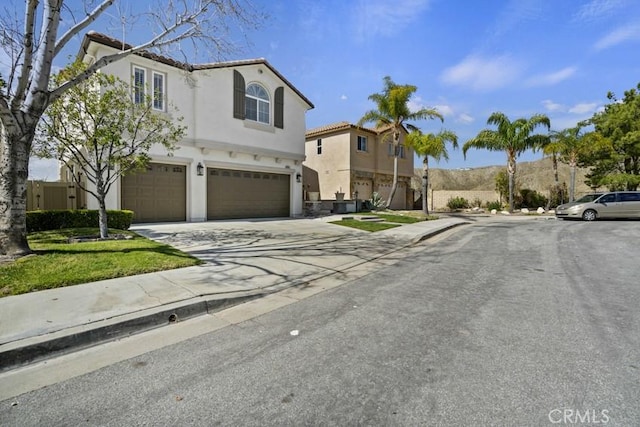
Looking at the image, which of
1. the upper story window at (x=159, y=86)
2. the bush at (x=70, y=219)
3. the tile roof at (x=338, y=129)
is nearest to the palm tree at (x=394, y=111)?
the tile roof at (x=338, y=129)

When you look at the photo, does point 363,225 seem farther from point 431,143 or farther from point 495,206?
point 495,206

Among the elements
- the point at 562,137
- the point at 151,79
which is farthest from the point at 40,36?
the point at 562,137

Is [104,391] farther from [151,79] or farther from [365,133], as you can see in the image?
[365,133]

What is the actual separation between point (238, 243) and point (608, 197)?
19.8 metres

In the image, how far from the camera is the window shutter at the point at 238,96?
15.8 meters

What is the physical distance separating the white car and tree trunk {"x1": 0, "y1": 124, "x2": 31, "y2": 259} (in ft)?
76.5

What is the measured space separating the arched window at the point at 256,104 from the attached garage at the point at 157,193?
15.2 ft

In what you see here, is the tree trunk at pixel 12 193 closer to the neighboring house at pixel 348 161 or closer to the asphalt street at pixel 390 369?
the asphalt street at pixel 390 369

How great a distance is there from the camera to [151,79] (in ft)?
43.8

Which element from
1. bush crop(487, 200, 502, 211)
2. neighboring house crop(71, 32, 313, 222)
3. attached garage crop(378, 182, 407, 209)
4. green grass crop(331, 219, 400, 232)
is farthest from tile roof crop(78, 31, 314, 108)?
bush crop(487, 200, 502, 211)

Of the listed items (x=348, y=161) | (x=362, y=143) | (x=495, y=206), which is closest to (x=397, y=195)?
(x=362, y=143)

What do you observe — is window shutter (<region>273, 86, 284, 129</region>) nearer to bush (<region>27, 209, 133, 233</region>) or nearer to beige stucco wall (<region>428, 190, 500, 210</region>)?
bush (<region>27, 209, 133, 233</region>)

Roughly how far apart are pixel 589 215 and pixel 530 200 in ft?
33.6

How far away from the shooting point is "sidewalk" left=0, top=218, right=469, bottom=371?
3.43 m
